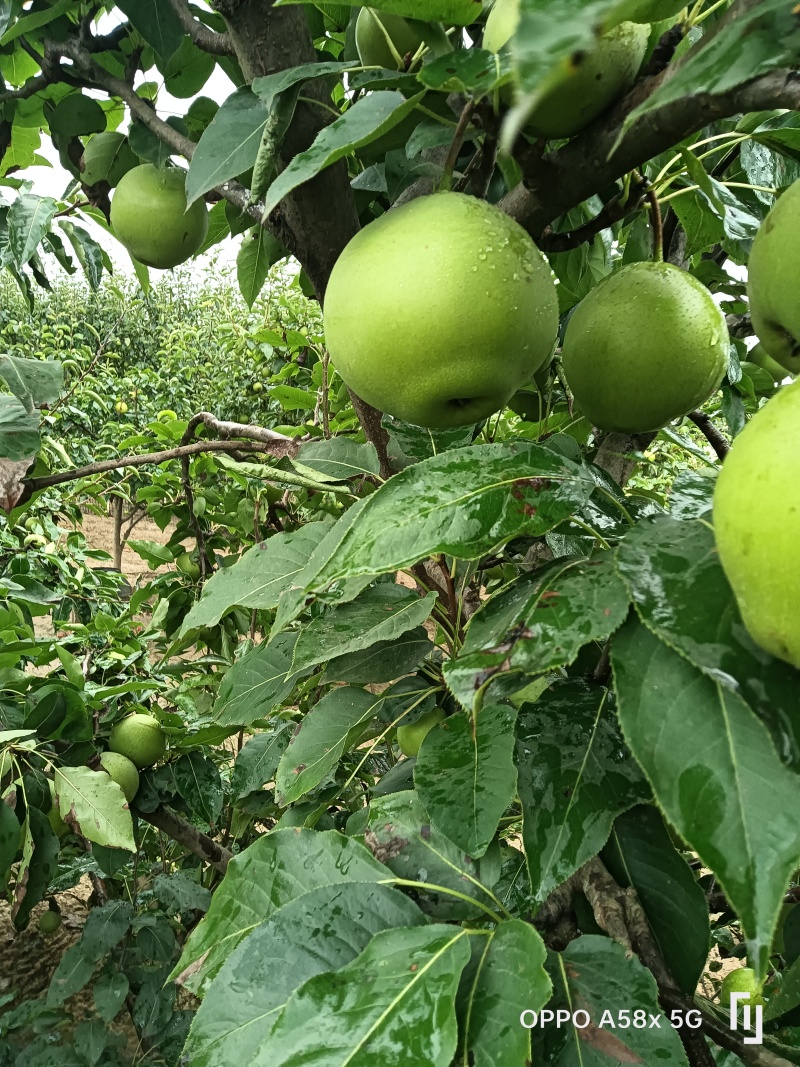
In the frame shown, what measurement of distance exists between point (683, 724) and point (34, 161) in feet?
5.80

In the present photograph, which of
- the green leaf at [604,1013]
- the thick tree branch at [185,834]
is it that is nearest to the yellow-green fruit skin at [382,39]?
the green leaf at [604,1013]

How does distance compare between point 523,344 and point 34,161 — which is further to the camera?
point 34,161

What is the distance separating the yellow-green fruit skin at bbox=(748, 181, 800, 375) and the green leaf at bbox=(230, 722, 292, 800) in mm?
1099

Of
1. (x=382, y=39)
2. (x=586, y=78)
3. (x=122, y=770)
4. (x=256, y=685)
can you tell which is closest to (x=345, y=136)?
(x=586, y=78)

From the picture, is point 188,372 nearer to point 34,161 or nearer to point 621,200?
point 34,161

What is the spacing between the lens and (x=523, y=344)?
0.62 metres

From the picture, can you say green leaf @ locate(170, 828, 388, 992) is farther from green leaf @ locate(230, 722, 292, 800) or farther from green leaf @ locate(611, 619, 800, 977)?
green leaf @ locate(230, 722, 292, 800)

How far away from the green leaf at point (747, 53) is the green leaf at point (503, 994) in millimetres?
563

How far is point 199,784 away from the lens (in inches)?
66.3

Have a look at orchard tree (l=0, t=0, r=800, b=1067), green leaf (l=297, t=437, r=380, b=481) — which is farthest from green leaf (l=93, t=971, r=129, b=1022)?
green leaf (l=297, t=437, r=380, b=481)

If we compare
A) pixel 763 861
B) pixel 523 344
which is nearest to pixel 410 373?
pixel 523 344

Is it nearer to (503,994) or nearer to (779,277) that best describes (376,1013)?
(503,994)

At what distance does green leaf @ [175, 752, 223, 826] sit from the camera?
1.64 m

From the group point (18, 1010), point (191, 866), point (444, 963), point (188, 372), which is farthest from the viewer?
point (188, 372)
